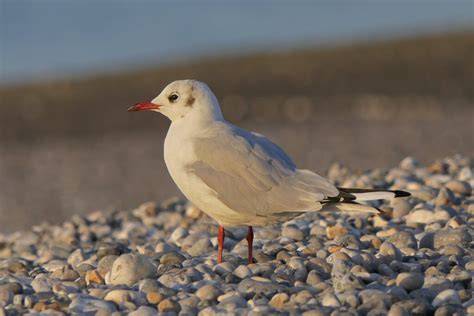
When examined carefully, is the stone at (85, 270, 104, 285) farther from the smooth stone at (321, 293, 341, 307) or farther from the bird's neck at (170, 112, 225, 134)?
the smooth stone at (321, 293, 341, 307)

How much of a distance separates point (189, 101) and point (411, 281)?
1955 millimetres

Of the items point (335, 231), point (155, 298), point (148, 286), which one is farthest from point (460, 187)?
point (155, 298)

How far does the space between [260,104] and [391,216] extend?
636 inches

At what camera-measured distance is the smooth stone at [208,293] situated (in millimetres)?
5105

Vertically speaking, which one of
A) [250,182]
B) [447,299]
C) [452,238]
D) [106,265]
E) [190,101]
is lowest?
[447,299]

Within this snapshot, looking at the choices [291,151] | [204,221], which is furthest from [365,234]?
[291,151]

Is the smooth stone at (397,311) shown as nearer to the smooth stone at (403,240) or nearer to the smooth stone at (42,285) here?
the smooth stone at (403,240)

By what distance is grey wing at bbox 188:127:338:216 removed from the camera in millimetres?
5828

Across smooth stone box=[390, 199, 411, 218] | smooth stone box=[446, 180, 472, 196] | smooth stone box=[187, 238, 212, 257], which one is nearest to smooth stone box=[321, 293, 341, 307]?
smooth stone box=[187, 238, 212, 257]

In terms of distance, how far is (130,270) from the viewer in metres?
5.61

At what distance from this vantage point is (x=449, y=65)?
27.1m

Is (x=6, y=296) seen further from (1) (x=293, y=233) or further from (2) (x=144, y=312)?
(1) (x=293, y=233)

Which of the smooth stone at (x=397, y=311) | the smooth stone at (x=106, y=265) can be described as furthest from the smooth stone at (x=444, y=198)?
the smooth stone at (x=397, y=311)

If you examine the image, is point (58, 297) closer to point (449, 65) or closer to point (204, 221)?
point (204, 221)
